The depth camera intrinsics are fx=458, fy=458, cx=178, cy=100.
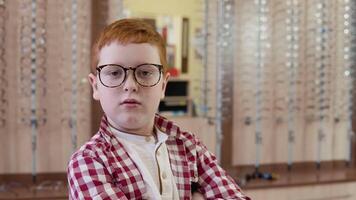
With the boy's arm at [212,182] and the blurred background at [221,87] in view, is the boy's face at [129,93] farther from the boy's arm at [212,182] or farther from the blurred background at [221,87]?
the blurred background at [221,87]

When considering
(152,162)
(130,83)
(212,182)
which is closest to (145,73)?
(130,83)

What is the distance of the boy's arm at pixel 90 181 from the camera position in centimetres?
71

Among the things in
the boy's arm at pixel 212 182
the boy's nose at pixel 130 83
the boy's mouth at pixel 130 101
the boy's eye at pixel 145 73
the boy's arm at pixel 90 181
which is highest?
the boy's eye at pixel 145 73

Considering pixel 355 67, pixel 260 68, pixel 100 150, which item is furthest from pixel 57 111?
pixel 355 67

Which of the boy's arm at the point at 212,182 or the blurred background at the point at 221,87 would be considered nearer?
the boy's arm at the point at 212,182

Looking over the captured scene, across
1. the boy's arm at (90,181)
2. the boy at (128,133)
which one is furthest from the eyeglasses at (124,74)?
the boy's arm at (90,181)

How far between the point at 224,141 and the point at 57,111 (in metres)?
0.83

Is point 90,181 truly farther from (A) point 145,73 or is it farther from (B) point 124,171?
(A) point 145,73

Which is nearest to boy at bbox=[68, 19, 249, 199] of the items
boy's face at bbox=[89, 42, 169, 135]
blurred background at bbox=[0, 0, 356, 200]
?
boy's face at bbox=[89, 42, 169, 135]

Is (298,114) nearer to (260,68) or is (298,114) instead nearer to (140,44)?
(260,68)

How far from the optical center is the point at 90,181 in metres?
0.72

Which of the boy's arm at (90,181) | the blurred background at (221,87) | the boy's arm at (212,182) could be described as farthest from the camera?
the blurred background at (221,87)

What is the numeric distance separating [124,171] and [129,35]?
219mm

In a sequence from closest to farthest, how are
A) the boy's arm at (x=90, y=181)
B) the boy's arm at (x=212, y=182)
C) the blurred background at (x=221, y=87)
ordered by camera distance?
the boy's arm at (x=90, y=181) → the boy's arm at (x=212, y=182) → the blurred background at (x=221, y=87)
